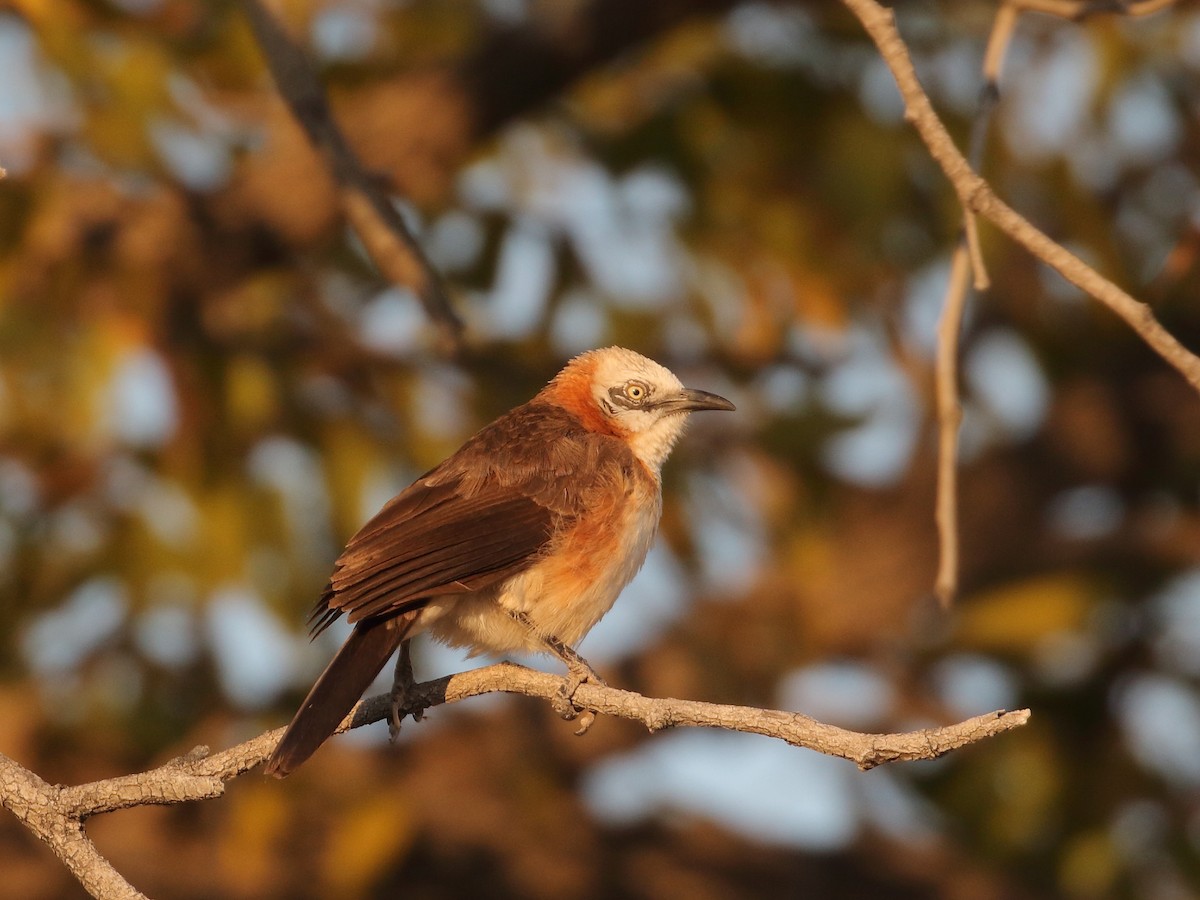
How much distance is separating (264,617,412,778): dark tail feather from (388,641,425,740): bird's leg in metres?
0.11

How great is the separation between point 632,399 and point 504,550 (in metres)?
1.51

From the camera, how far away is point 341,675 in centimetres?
440

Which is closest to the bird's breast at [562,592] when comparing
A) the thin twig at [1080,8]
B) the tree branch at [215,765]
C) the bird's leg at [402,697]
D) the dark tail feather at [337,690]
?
the bird's leg at [402,697]

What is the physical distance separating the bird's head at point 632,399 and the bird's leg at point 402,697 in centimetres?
158

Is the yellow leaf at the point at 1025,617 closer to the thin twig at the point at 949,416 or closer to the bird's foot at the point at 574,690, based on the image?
the thin twig at the point at 949,416

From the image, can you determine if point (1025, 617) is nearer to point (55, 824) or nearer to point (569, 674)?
point (569, 674)

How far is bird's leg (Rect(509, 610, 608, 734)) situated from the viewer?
4457mm

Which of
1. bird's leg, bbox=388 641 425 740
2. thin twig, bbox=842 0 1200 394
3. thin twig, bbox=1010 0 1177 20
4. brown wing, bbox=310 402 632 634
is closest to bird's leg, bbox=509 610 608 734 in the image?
brown wing, bbox=310 402 632 634

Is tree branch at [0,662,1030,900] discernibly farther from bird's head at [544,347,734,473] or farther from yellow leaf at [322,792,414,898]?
yellow leaf at [322,792,414,898]

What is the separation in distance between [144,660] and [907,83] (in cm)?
528

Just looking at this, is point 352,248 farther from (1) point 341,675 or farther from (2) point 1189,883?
(2) point 1189,883

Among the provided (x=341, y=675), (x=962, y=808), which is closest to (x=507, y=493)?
(x=341, y=675)

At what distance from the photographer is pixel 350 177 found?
5.80 metres

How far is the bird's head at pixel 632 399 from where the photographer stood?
6.29m
